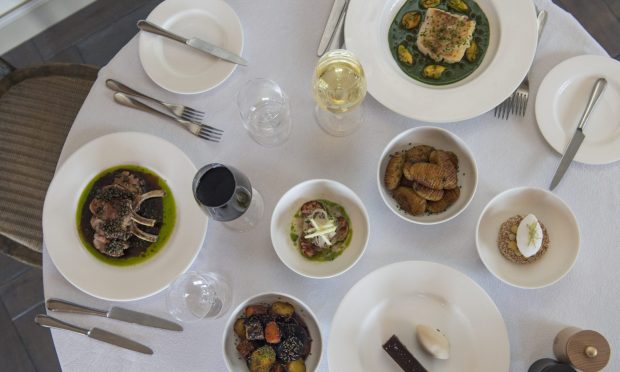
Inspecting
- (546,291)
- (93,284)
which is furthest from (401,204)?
(93,284)

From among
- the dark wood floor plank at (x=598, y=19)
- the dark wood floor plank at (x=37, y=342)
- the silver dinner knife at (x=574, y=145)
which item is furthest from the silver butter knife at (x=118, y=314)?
the dark wood floor plank at (x=598, y=19)

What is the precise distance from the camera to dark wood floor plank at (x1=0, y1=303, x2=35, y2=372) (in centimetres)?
212

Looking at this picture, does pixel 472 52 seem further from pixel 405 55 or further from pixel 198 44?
pixel 198 44

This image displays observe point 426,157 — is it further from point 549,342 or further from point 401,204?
point 549,342

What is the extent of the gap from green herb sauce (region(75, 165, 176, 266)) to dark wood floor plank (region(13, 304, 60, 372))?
3.91ft

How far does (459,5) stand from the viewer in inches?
48.6

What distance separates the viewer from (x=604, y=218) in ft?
3.69

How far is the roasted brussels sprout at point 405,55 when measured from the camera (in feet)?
3.98

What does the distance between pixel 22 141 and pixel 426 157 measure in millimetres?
1344

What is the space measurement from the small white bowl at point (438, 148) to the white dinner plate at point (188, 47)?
46cm

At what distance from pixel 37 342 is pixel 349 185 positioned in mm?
1748

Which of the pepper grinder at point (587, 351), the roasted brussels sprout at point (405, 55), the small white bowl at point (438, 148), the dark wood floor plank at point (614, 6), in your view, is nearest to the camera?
the pepper grinder at point (587, 351)

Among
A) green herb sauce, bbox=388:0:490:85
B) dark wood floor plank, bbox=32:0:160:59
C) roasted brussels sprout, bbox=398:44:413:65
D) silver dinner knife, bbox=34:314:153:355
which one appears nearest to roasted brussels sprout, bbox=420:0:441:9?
green herb sauce, bbox=388:0:490:85

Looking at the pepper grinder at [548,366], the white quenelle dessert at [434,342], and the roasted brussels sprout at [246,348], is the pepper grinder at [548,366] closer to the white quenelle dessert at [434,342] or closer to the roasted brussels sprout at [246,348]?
the white quenelle dessert at [434,342]
